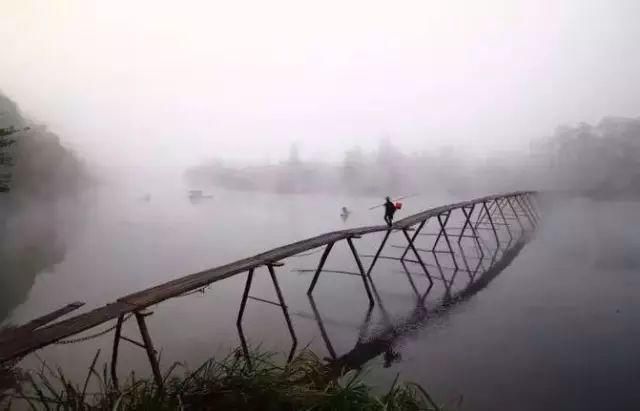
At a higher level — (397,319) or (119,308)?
(119,308)

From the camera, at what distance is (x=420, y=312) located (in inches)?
300

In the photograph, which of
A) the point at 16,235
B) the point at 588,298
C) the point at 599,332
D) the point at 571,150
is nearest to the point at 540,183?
the point at 571,150

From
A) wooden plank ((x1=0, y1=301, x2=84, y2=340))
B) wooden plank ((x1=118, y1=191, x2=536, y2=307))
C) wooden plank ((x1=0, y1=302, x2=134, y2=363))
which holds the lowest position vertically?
wooden plank ((x1=0, y1=301, x2=84, y2=340))

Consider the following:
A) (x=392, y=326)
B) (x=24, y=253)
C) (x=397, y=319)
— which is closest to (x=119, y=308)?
(x=392, y=326)

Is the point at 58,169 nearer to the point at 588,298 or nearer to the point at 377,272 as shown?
the point at 377,272

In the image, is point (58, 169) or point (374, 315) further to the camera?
point (58, 169)

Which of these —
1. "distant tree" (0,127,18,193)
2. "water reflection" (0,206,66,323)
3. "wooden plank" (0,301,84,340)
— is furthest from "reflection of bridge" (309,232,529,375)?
"distant tree" (0,127,18,193)

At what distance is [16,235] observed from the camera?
16438 millimetres

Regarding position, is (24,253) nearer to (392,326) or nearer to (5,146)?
(5,146)

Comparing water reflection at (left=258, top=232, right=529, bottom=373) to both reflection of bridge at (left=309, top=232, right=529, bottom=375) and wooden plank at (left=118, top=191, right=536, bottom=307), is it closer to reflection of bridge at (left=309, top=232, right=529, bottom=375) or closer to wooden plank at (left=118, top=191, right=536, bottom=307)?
reflection of bridge at (left=309, top=232, right=529, bottom=375)

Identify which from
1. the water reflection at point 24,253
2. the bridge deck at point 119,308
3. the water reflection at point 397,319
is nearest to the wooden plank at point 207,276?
the bridge deck at point 119,308

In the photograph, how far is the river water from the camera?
17.6 feet

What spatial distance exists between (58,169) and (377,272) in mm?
23513

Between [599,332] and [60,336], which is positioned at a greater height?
[60,336]
